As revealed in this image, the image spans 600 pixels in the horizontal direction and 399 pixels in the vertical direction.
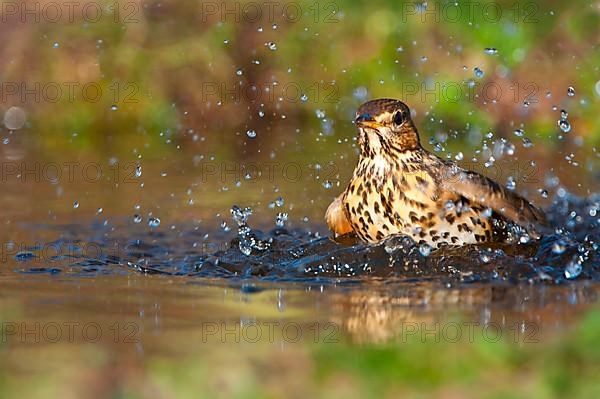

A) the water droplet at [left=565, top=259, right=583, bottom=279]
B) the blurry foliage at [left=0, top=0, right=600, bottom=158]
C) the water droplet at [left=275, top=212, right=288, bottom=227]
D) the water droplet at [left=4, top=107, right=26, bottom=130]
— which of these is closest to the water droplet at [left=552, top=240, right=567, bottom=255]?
the water droplet at [left=565, top=259, right=583, bottom=279]

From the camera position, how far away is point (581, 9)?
12.1 m

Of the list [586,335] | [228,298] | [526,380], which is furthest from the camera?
[228,298]

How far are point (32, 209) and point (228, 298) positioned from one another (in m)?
3.16

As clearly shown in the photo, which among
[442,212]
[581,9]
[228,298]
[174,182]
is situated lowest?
[228,298]

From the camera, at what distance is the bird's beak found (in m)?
6.30

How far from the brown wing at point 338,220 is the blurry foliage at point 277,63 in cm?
460

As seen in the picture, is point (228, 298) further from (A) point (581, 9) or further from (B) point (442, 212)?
(A) point (581, 9)

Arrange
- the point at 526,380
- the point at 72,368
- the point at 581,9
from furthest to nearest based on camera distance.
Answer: the point at 581,9
the point at 72,368
the point at 526,380

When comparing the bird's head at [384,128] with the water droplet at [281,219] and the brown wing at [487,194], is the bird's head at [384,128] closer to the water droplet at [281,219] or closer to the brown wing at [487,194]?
the brown wing at [487,194]

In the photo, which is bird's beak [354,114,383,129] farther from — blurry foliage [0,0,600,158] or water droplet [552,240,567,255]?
blurry foliage [0,0,600,158]

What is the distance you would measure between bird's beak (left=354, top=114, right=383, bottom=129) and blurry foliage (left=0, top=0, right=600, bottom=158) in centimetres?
517

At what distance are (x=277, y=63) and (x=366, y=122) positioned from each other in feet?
20.7

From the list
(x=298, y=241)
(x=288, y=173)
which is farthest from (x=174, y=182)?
(x=298, y=241)

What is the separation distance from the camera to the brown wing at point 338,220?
6.89 m
